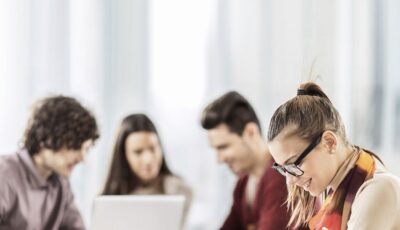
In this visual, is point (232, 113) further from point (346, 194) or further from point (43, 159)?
point (346, 194)

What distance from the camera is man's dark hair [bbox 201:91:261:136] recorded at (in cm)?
183

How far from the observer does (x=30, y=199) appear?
1.85m

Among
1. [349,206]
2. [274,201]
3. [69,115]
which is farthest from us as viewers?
[69,115]

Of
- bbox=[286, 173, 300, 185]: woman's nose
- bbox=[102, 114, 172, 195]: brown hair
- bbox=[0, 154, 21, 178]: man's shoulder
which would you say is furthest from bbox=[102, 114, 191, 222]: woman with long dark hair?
bbox=[286, 173, 300, 185]: woman's nose

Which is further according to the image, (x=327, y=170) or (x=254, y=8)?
(x=254, y=8)

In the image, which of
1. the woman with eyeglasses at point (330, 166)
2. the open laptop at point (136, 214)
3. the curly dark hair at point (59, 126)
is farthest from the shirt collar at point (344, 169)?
the curly dark hair at point (59, 126)

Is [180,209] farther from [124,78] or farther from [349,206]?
[124,78]

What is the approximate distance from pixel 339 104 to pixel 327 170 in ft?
4.78

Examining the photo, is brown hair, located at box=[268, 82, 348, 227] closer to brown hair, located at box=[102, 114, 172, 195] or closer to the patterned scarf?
the patterned scarf

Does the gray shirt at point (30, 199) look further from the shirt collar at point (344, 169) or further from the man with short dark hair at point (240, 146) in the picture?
the shirt collar at point (344, 169)

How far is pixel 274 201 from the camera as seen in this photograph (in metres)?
Answer: 1.52

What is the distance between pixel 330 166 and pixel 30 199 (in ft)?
3.29

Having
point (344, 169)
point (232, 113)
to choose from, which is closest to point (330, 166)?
point (344, 169)

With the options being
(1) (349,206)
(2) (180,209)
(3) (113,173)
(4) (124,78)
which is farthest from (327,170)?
(4) (124,78)
